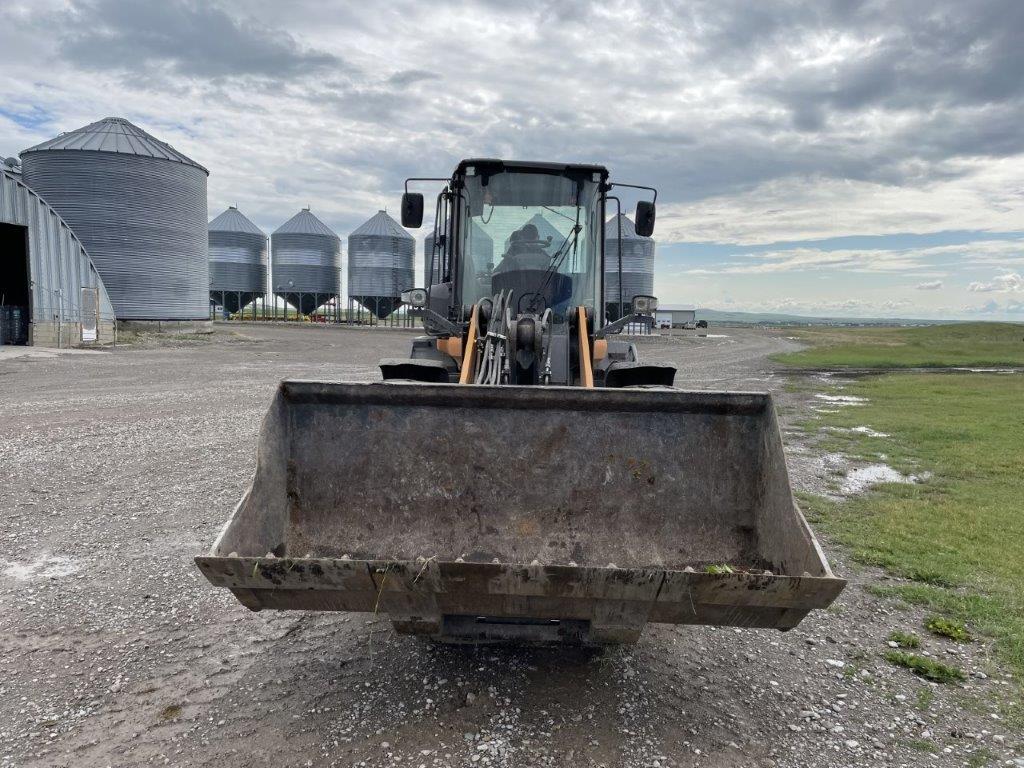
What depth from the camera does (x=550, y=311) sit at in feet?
17.3

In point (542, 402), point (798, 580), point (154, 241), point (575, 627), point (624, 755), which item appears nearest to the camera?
point (798, 580)

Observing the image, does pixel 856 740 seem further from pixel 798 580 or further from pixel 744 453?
pixel 744 453

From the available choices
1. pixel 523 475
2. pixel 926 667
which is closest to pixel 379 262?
pixel 523 475

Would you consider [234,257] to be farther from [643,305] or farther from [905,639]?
[905,639]

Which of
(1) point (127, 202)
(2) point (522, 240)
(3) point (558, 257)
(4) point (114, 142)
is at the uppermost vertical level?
(4) point (114, 142)

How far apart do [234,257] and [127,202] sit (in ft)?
65.4

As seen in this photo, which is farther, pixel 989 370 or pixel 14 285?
pixel 989 370

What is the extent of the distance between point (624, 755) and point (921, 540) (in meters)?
3.76

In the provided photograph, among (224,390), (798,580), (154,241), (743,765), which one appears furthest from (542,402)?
(154,241)

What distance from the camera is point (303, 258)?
152 ft

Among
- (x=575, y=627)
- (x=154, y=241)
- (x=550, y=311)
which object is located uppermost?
(x=154, y=241)

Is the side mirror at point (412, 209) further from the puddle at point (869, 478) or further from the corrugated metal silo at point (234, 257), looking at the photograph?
the corrugated metal silo at point (234, 257)

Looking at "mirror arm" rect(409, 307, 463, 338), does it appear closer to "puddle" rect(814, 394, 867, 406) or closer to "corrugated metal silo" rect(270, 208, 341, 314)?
"puddle" rect(814, 394, 867, 406)

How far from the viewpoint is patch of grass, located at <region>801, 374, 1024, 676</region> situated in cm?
420
